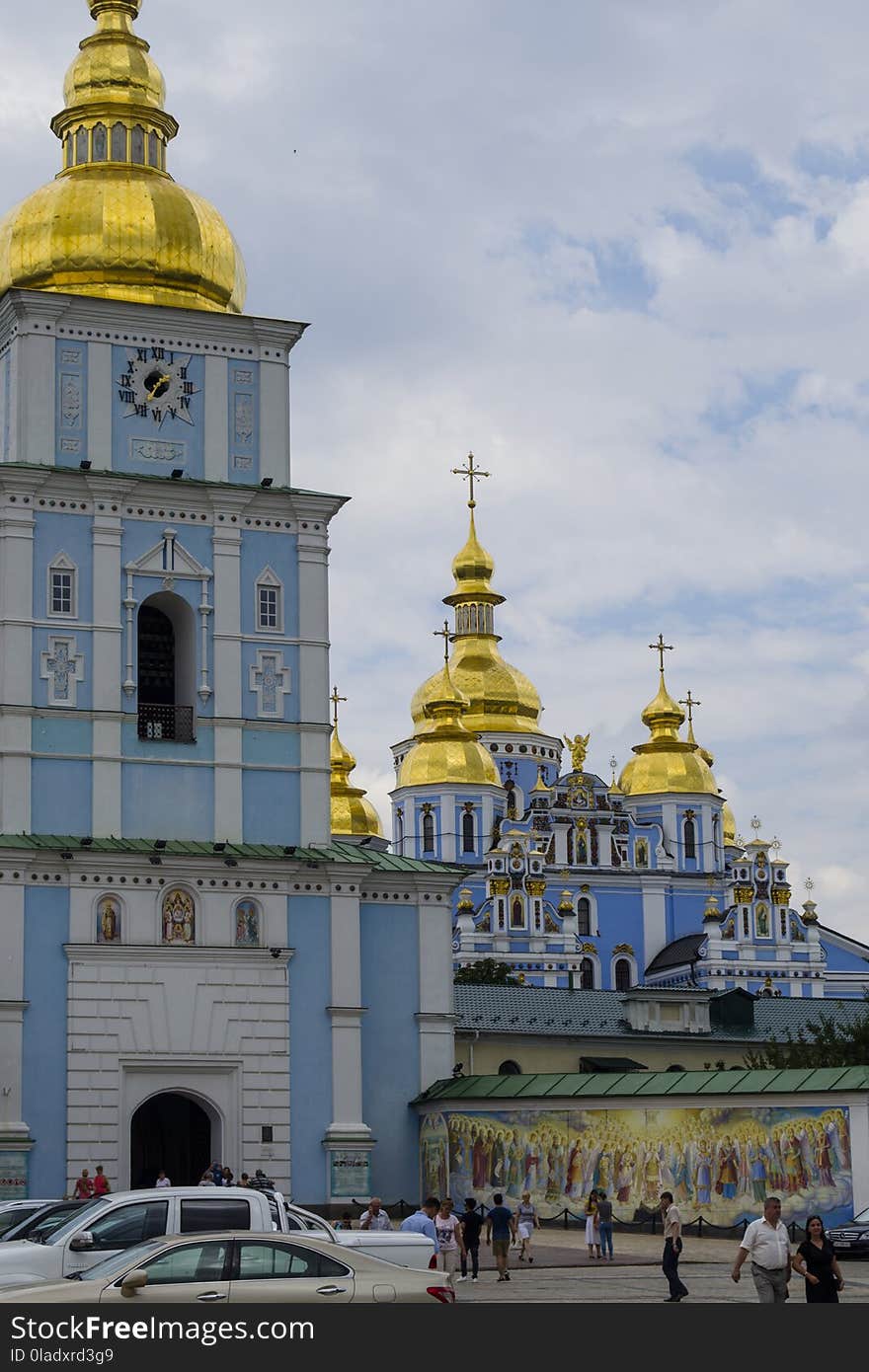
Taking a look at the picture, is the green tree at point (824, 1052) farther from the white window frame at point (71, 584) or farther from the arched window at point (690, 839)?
the arched window at point (690, 839)

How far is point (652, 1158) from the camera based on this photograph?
33656 millimetres

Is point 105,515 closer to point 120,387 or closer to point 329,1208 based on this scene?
point 120,387

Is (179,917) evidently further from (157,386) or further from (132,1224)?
(132,1224)

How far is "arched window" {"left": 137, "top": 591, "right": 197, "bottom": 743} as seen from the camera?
36375 millimetres

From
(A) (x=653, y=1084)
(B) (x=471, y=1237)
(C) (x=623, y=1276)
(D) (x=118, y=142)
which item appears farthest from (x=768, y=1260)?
(D) (x=118, y=142)

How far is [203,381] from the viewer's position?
37.5 meters

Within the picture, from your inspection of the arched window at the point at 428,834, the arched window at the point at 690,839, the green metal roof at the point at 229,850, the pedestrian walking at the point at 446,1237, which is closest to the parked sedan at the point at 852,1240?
the pedestrian walking at the point at 446,1237

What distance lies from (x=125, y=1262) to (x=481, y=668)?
71.2 metres

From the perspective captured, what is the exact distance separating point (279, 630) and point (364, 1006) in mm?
5758

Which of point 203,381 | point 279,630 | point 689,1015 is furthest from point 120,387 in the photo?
point 689,1015

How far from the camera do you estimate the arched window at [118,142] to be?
38.9 m

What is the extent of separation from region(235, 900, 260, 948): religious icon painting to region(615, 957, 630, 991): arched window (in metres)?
43.1

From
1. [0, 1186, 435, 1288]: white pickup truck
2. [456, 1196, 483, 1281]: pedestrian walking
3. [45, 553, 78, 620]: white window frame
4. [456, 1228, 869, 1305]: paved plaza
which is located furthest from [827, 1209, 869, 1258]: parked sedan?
[45, 553, 78, 620]: white window frame

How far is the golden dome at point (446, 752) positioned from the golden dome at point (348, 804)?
1.59 metres
